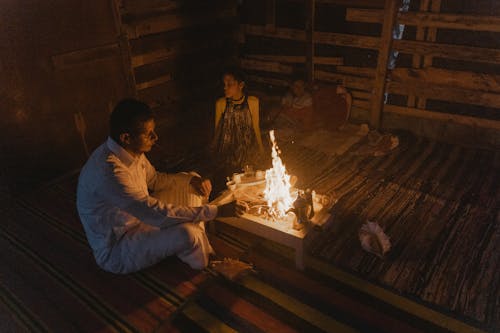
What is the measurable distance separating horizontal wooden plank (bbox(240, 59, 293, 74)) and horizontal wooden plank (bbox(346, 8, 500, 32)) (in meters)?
1.86

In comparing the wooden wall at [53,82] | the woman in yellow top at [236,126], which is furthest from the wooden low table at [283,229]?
the wooden wall at [53,82]

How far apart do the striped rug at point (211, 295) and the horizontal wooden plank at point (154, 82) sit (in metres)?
3.35

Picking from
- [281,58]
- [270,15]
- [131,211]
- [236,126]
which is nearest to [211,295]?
[131,211]

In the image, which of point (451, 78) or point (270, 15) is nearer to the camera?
point (451, 78)

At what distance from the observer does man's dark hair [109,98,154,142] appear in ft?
12.9

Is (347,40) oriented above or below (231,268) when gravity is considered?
above

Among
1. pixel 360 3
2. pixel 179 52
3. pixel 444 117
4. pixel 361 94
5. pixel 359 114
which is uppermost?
pixel 360 3

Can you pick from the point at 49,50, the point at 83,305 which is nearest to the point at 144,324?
the point at 83,305

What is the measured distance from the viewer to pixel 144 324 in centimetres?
393

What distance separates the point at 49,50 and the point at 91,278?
3.50 metres

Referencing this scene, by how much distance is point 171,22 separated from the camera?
309 inches

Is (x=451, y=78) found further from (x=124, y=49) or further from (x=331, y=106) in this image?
(x=124, y=49)

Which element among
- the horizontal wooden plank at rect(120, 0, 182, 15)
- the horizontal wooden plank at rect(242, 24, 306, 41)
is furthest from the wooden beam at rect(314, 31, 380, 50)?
the horizontal wooden plank at rect(120, 0, 182, 15)

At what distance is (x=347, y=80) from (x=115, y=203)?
556cm
